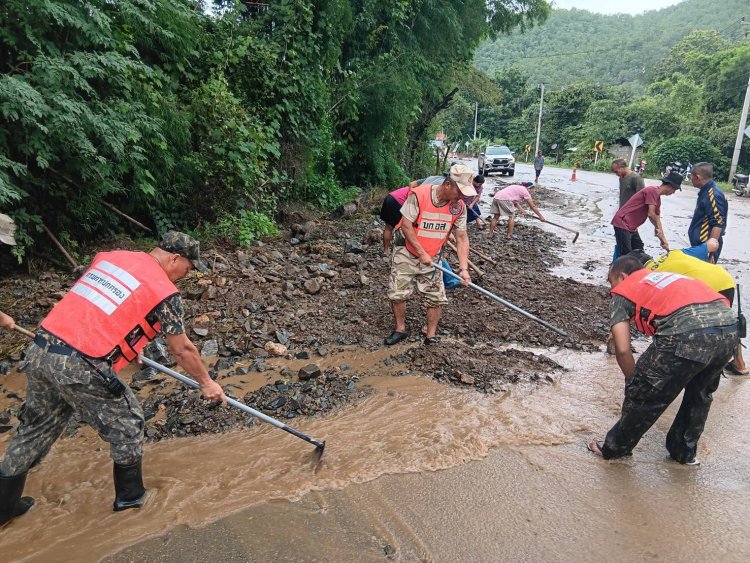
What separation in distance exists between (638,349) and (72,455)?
4.94m

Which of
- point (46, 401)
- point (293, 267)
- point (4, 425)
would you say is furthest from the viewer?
point (293, 267)

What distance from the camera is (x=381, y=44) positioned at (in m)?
10.7

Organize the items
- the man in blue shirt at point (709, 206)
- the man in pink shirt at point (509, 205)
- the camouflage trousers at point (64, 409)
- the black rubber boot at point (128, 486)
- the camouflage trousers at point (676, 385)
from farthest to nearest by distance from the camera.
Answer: the man in pink shirt at point (509, 205)
the man in blue shirt at point (709, 206)
the camouflage trousers at point (676, 385)
the black rubber boot at point (128, 486)
the camouflage trousers at point (64, 409)

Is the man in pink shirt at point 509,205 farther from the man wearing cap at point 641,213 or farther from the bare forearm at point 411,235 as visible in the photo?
the bare forearm at point 411,235

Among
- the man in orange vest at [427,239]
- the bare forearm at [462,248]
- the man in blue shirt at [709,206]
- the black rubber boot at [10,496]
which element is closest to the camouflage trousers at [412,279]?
the man in orange vest at [427,239]

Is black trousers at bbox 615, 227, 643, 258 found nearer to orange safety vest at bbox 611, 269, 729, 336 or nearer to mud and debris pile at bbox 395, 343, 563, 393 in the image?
mud and debris pile at bbox 395, 343, 563, 393

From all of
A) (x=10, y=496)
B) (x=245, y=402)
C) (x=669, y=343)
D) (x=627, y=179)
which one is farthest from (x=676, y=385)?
(x=627, y=179)

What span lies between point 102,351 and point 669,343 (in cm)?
297

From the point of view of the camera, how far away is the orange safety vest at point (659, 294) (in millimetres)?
2754

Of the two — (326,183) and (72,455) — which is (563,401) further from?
(326,183)

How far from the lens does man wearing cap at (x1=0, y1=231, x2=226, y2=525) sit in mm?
2242

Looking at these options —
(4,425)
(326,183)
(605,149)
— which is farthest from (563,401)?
(605,149)

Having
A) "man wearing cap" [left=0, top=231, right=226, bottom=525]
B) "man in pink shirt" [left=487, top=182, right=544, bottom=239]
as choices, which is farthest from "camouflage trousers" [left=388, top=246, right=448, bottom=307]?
"man in pink shirt" [left=487, top=182, right=544, bottom=239]

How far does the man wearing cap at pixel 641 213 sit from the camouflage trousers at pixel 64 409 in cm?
554
